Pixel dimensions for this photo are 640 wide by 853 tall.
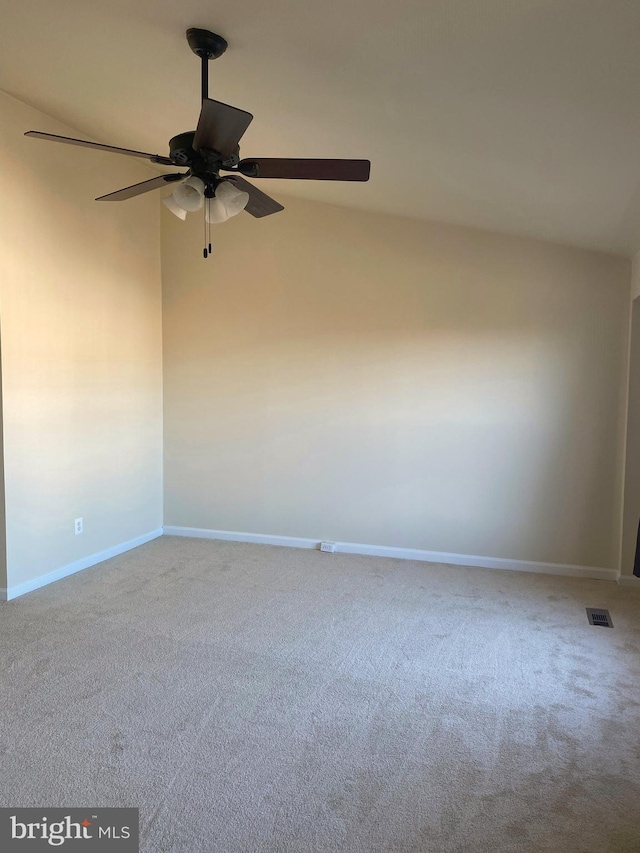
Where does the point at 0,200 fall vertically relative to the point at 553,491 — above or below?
above


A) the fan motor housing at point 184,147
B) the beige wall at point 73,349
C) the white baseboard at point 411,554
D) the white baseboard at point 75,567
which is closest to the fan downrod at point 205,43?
the fan motor housing at point 184,147

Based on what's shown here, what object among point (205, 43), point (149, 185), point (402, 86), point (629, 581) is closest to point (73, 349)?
point (149, 185)

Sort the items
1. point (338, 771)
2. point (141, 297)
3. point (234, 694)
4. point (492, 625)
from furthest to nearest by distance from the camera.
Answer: point (141, 297)
point (492, 625)
point (234, 694)
point (338, 771)

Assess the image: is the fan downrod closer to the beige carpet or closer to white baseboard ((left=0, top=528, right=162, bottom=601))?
the beige carpet

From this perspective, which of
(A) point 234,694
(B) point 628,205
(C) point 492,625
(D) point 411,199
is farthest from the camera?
(D) point 411,199

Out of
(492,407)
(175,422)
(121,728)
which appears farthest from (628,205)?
(175,422)

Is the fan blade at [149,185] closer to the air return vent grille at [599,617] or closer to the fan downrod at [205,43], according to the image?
the fan downrod at [205,43]

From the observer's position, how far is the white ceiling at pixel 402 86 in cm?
180

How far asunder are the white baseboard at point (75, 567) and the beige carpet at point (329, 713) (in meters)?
0.09

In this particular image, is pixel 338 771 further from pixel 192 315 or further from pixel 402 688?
pixel 192 315

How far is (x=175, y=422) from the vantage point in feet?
16.5

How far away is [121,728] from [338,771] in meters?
0.86

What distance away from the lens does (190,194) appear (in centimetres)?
243

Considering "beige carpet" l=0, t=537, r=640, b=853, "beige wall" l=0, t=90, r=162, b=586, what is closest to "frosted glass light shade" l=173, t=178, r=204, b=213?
"beige wall" l=0, t=90, r=162, b=586
